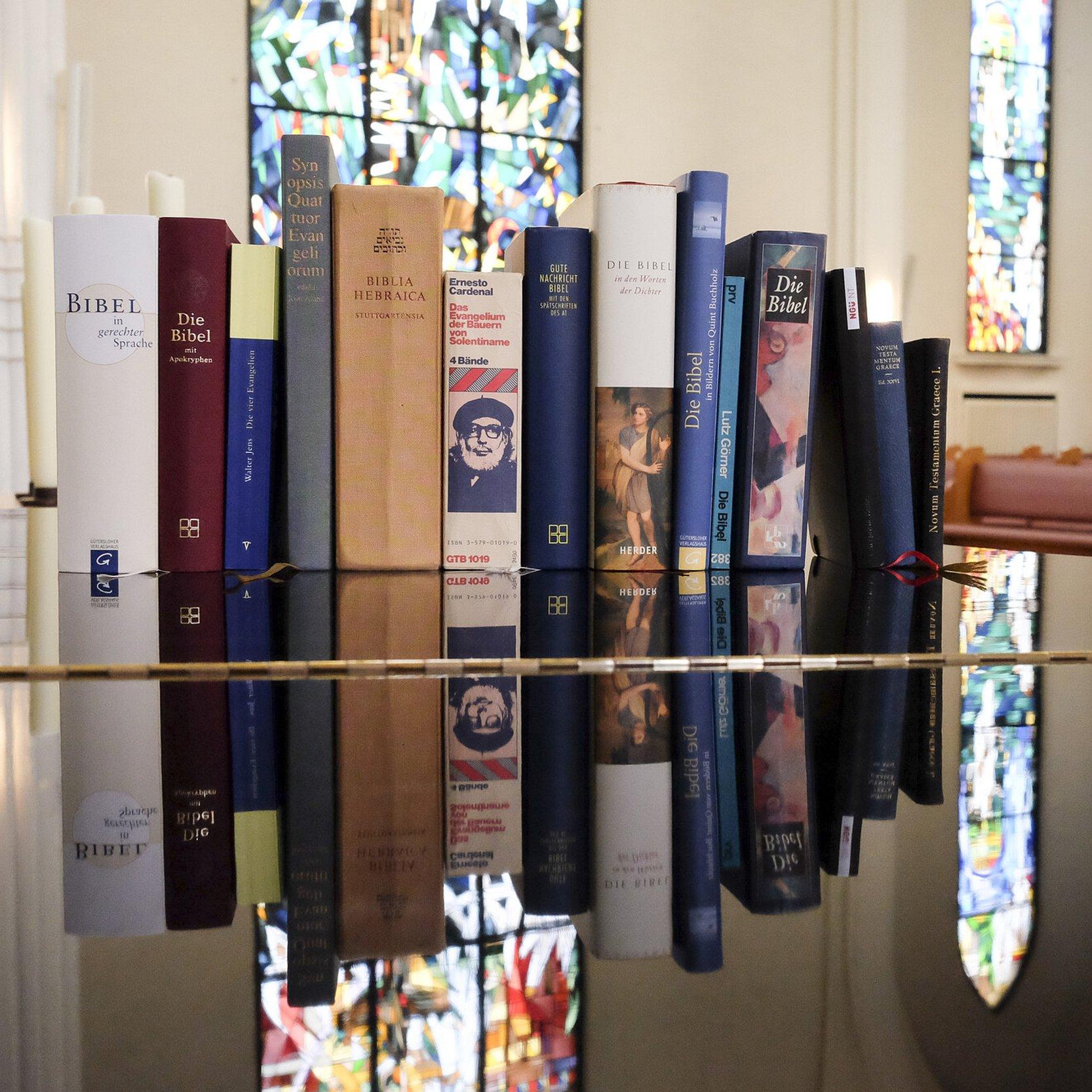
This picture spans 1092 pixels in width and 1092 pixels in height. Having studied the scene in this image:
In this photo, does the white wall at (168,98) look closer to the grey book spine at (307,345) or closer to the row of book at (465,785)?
the grey book spine at (307,345)

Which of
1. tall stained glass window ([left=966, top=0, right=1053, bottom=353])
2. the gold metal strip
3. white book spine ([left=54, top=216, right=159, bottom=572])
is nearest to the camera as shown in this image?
the gold metal strip

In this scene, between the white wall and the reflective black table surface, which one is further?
the white wall

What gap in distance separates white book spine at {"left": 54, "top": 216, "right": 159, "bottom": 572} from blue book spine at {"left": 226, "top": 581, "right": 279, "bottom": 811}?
25 centimetres

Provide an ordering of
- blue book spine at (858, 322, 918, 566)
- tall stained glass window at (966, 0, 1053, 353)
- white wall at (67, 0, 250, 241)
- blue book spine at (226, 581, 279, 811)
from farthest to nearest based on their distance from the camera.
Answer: tall stained glass window at (966, 0, 1053, 353)
white wall at (67, 0, 250, 241)
blue book spine at (858, 322, 918, 566)
blue book spine at (226, 581, 279, 811)

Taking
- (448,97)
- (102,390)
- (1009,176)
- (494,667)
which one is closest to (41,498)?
(102,390)

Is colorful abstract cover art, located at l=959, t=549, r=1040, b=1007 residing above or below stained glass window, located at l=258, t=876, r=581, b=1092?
above

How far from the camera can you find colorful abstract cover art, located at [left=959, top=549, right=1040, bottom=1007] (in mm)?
166

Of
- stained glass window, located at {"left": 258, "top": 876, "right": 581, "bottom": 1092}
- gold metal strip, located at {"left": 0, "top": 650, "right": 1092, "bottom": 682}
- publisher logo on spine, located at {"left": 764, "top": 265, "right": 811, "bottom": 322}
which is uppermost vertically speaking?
publisher logo on spine, located at {"left": 764, "top": 265, "right": 811, "bottom": 322}

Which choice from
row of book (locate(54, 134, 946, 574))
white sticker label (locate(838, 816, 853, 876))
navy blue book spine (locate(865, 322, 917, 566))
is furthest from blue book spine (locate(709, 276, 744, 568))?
white sticker label (locate(838, 816, 853, 876))

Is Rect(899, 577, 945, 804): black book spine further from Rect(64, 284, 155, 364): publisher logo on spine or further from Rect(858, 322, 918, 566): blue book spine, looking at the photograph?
Rect(64, 284, 155, 364): publisher logo on spine

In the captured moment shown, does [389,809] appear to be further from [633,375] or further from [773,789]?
[633,375]

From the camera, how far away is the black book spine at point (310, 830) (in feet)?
0.51

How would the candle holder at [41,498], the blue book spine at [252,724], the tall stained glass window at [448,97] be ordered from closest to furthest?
the blue book spine at [252,724] → the candle holder at [41,498] → the tall stained glass window at [448,97]

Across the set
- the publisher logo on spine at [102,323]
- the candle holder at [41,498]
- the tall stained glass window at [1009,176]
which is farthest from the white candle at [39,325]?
the tall stained glass window at [1009,176]
